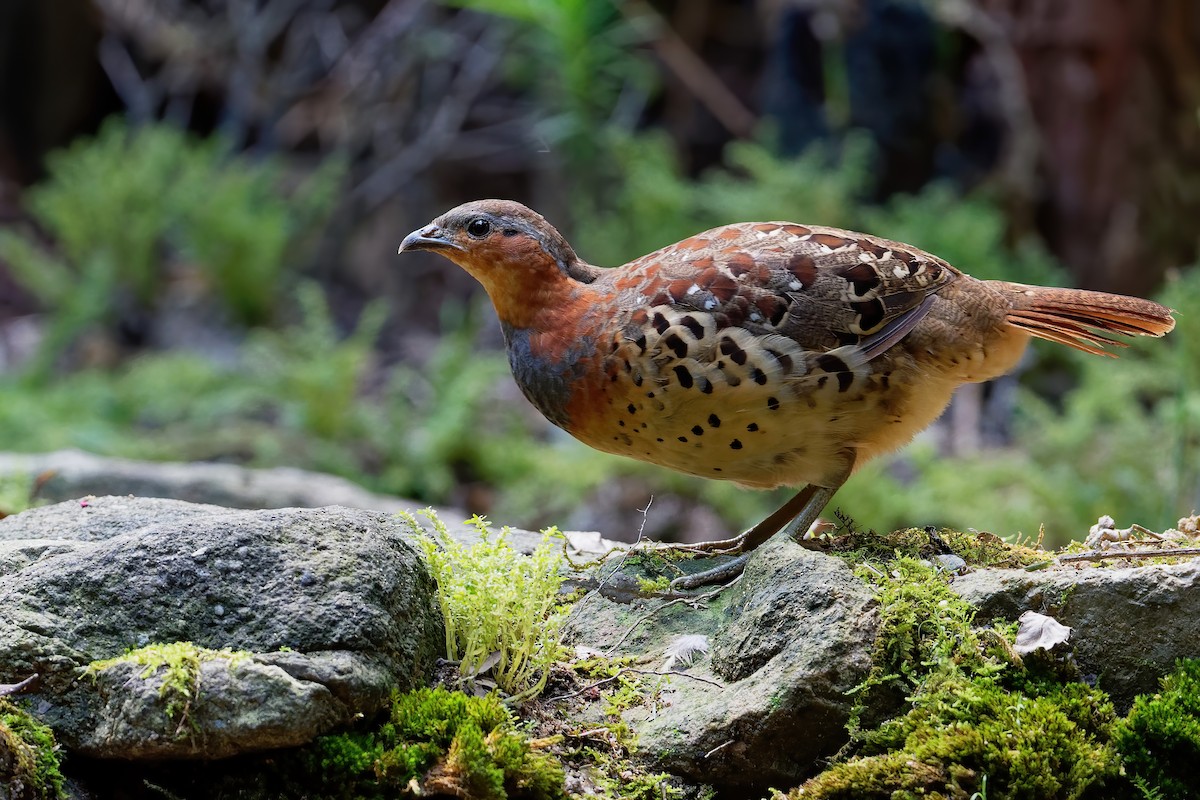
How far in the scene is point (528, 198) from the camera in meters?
13.6

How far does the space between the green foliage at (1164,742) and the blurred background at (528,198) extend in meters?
3.09

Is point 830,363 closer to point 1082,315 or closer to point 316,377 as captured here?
point 1082,315

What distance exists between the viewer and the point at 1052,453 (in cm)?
792

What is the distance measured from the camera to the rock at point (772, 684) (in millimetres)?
2939

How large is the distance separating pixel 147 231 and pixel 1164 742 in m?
9.93

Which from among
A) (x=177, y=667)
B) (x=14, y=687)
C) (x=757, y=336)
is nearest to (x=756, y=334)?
(x=757, y=336)

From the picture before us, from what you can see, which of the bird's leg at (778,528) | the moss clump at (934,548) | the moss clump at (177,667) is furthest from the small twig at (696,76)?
the moss clump at (177,667)

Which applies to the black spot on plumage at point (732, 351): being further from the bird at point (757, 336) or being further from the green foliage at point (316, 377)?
the green foliage at point (316, 377)

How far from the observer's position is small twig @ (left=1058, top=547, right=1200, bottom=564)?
3199mm

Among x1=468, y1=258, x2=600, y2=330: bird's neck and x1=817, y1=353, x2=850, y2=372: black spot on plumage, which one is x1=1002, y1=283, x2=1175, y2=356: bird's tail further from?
x1=468, y1=258, x2=600, y2=330: bird's neck

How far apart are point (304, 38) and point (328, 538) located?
11831 mm

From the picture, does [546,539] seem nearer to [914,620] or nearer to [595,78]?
[914,620]

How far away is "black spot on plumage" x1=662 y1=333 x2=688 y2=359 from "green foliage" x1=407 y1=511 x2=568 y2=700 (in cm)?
80

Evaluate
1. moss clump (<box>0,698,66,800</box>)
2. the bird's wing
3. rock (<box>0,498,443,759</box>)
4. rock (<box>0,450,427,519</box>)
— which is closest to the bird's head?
the bird's wing
